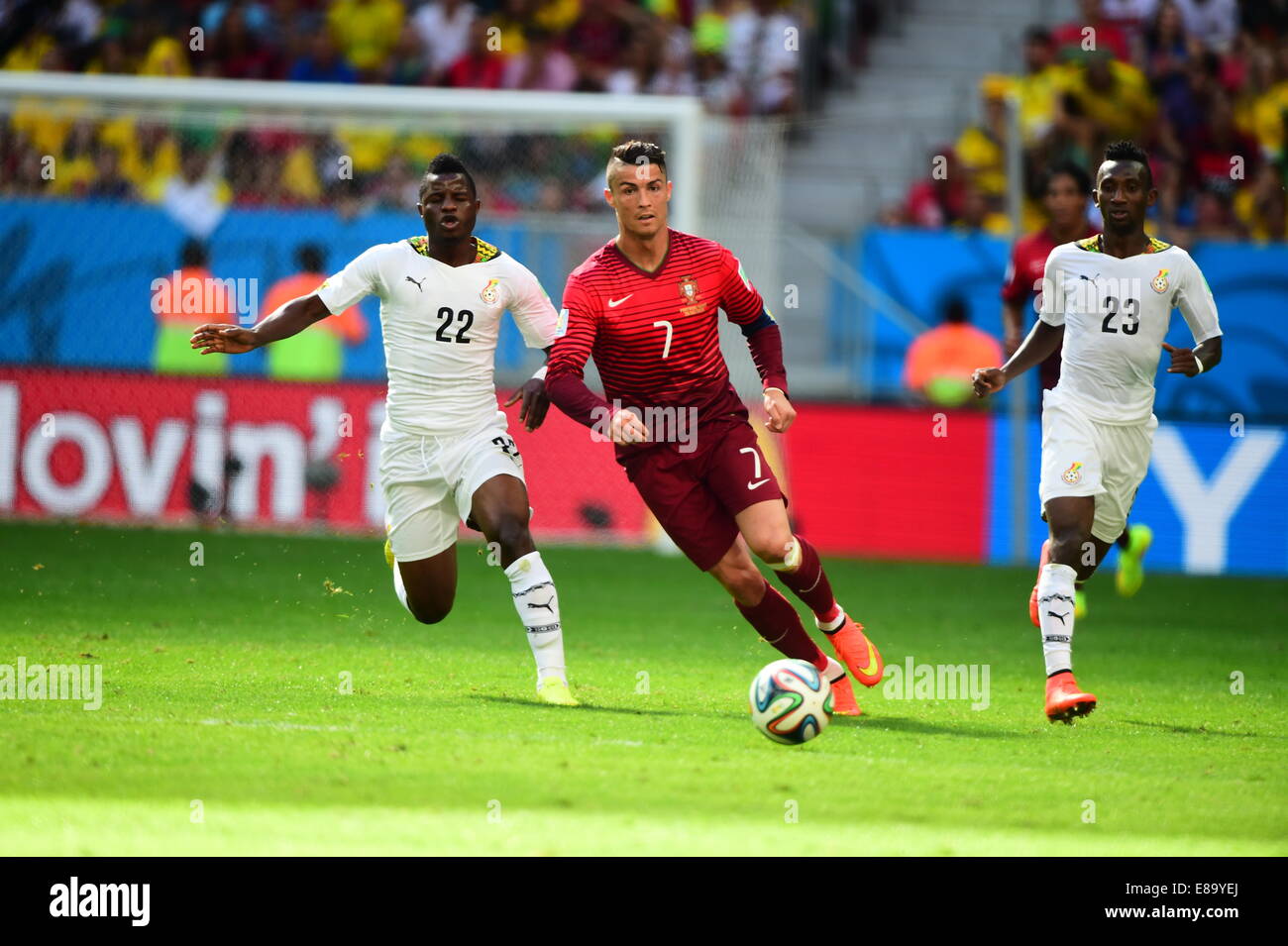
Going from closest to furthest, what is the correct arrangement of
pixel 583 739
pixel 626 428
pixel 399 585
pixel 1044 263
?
pixel 583 739 < pixel 626 428 < pixel 399 585 < pixel 1044 263

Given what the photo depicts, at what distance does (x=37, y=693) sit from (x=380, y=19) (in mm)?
13669

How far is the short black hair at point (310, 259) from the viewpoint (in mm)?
15820

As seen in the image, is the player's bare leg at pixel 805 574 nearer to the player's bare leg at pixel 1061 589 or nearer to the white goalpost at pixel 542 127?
the player's bare leg at pixel 1061 589

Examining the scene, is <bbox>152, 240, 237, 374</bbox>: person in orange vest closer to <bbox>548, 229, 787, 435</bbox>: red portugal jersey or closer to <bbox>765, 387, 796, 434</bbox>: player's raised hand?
<bbox>548, 229, 787, 435</bbox>: red portugal jersey

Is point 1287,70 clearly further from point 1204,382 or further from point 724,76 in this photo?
point 724,76

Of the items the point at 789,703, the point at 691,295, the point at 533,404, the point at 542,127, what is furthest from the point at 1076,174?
the point at 542,127

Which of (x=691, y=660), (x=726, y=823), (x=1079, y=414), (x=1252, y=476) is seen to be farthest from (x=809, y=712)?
(x=1252, y=476)

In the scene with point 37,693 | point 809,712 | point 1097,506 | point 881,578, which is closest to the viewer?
point 809,712

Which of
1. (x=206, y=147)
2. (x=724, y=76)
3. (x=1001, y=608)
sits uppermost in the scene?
(x=724, y=76)

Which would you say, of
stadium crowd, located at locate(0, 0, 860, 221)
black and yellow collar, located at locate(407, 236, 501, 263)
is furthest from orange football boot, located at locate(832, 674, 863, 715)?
stadium crowd, located at locate(0, 0, 860, 221)

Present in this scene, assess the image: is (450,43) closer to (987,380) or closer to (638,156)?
(638,156)

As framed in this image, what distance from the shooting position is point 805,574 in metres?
7.95

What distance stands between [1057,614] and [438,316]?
10.4ft

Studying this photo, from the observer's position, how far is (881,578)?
14438 millimetres
